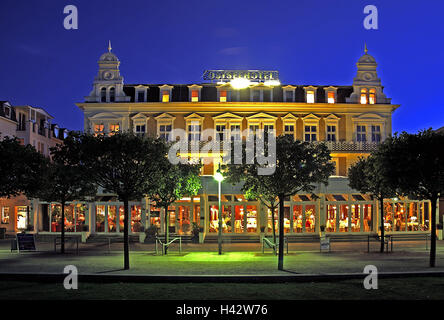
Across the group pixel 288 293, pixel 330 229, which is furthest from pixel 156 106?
pixel 288 293

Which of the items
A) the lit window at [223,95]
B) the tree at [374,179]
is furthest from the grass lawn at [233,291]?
the lit window at [223,95]

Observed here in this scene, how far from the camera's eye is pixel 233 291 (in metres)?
11.7

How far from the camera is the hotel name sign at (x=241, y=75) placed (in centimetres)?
3488

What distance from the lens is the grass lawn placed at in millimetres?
10991

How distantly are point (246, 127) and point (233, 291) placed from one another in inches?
876

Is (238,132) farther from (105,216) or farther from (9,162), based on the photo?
(9,162)

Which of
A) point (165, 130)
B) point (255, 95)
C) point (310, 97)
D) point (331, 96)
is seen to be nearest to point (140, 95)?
point (165, 130)

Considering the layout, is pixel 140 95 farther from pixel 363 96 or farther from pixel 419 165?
pixel 419 165

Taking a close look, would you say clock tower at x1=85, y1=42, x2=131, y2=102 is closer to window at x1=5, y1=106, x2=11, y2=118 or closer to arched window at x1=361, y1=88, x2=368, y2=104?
window at x1=5, y1=106, x2=11, y2=118

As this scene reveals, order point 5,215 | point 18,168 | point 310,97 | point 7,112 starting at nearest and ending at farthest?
point 18,168, point 310,97, point 5,215, point 7,112

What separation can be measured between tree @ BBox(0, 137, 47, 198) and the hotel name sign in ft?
55.7

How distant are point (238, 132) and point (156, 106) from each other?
22.1 feet

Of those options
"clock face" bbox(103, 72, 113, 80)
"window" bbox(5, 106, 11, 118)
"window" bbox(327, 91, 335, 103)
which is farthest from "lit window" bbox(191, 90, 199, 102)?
"window" bbox(5, 106, 11, 118)

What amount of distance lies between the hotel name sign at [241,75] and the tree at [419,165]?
62.9 ft
